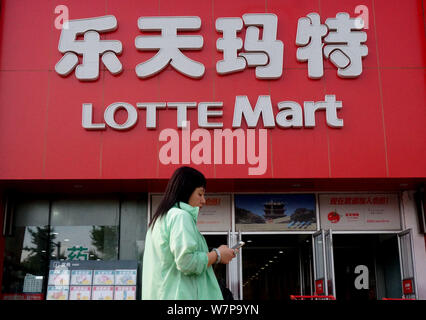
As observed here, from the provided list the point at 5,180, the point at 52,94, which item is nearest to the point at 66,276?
the point at 5,180

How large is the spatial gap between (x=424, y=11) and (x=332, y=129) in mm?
3080

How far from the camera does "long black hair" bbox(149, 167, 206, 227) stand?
2807 mm

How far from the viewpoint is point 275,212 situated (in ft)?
34.6

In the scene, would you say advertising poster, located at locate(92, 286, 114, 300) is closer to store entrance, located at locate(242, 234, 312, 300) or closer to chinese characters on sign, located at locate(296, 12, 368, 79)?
store entrance, located at locate(242, 234, 312, 300)

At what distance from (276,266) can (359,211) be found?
8.88 feet

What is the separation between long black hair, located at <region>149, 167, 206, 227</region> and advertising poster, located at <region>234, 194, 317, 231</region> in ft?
25.1

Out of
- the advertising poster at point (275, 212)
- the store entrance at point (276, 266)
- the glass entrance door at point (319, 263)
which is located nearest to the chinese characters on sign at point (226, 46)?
the advertising poster at point (275, 212)

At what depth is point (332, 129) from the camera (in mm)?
9594

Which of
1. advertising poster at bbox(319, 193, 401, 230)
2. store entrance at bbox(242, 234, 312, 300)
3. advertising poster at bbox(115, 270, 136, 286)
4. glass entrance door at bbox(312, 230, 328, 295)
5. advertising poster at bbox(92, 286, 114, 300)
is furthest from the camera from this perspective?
store entrance at bbox(242, 234, 312, 300)

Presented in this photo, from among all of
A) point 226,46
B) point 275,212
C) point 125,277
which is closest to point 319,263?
point 275,212

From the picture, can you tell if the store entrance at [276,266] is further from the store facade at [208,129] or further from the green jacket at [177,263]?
the green jacket at [177,263]

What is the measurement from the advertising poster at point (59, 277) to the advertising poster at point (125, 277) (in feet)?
3.06

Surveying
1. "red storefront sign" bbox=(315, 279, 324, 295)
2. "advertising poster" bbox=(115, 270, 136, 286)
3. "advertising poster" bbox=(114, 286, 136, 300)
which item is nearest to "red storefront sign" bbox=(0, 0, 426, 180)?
"advertising poster" bbox=(115, 270, 136, 286)
